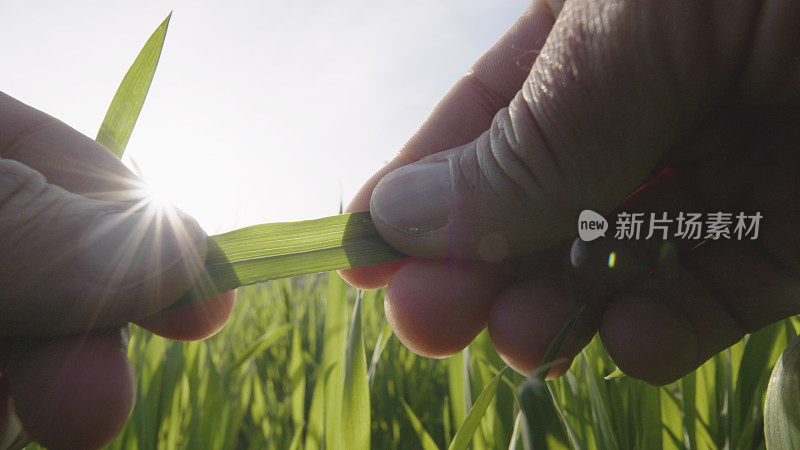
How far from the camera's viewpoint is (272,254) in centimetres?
55

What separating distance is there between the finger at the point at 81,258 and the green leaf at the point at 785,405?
54 cm

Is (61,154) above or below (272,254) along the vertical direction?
above

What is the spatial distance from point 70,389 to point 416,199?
468 mm

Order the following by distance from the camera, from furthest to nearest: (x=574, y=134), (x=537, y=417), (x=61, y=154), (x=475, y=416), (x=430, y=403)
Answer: (x=430, y=403) < (x=61, y=154) < (x=574, y=134) < (x=475, y=416) < (x=537, y=417)

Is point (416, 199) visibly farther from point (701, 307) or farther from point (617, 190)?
point (701, 307)

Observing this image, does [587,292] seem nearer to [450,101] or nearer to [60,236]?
[450,101]

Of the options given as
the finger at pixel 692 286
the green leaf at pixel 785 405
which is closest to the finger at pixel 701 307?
the finger at pixel 692 286

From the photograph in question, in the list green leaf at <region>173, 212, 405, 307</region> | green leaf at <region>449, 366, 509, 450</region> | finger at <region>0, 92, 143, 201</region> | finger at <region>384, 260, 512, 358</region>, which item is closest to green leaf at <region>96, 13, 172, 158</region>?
finger at <region>0, 92, 143, 201</region>

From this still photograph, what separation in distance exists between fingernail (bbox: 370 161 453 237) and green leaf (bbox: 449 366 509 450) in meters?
0.25

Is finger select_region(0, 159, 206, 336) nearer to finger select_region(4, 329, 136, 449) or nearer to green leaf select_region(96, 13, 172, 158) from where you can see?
finger select_region(4, 329, 136, 449)

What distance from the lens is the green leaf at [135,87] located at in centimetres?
61

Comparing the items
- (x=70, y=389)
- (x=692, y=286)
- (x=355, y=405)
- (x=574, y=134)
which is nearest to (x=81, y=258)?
(x=70, y=389)

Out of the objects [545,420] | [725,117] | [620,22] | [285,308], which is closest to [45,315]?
[545,420]

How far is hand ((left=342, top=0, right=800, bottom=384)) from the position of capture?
0.51 metres
